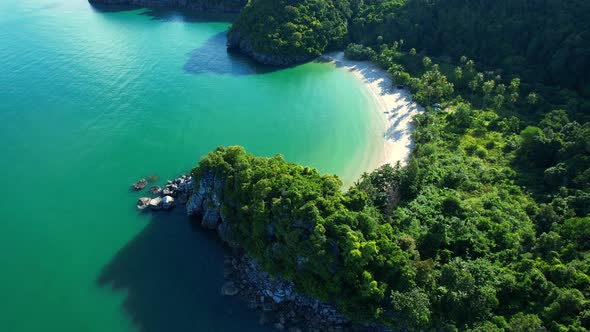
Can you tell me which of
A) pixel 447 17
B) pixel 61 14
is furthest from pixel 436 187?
pixel 61 14

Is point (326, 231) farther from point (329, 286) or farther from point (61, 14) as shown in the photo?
point (61, 14)

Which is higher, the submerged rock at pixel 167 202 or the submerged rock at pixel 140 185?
the submerged rock at pixel 167 202

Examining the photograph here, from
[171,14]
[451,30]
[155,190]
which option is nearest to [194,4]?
[171,14]

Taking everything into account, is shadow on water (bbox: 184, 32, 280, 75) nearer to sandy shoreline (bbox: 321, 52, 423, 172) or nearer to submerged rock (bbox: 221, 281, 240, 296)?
sandy shoreline (bbox: 321, 52, 423, 172)

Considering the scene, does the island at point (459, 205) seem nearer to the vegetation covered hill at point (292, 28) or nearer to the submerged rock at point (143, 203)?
the submerged rock at point (143, 203)

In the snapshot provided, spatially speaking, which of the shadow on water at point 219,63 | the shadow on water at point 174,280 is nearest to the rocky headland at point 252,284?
the shadow on water at point 174,280

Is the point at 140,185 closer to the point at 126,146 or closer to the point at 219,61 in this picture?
the point at 126,146
